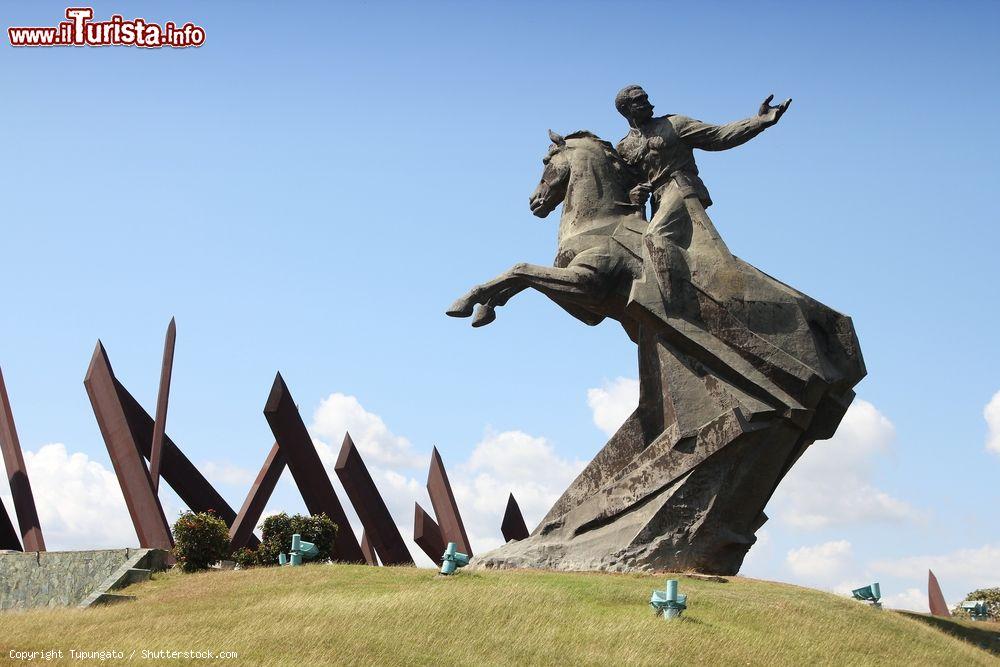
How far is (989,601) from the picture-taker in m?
23.7

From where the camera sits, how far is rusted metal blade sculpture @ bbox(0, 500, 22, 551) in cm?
2273

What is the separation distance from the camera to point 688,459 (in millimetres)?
17750

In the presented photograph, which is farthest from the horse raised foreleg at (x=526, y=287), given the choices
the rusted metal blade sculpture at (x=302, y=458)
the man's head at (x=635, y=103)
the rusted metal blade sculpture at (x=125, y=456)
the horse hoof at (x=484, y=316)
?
the rusted metal blade sculpture at (x=125, y=456)

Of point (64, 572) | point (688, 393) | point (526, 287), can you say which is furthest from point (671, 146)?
point (64, 572)

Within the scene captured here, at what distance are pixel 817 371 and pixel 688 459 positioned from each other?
2437mm

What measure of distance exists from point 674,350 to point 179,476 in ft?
35.7

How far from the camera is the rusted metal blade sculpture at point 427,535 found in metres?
24.5

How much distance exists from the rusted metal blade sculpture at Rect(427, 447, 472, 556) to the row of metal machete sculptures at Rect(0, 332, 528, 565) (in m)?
0.79

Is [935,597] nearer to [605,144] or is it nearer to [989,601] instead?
[989,601]

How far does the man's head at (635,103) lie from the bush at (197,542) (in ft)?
33.3

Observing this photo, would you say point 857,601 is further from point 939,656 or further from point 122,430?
point 122,430

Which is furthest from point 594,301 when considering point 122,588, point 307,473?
point 122,588

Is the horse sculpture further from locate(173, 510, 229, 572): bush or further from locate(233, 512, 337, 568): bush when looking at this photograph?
locate(173, 510, 229, 572): bush
